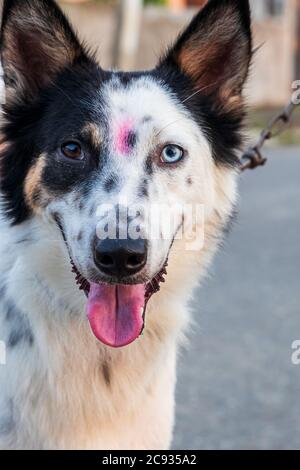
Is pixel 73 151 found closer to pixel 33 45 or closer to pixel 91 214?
pixel 91 214

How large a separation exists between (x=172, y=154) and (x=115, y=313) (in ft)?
2.04

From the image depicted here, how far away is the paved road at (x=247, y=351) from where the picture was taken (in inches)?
175

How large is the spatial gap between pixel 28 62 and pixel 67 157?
0.46 metres

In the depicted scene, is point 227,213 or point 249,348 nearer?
point 227,213

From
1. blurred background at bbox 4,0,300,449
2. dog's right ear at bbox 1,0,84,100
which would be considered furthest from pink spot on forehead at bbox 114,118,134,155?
blurred background at bbox 4,0,300,449

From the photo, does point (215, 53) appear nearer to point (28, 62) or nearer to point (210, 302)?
point (28, 62)

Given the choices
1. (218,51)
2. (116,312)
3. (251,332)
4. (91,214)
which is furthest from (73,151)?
(251,332)

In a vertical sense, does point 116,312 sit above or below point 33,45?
→ below

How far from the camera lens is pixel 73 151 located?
3098 mm

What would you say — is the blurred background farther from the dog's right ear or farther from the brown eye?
the brown eye

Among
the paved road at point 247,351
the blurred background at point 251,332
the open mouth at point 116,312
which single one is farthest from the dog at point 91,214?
the paved road at point 247,351

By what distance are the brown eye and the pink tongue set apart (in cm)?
46
